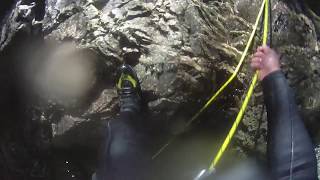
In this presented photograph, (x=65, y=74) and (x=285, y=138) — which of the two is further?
(x=65, y=74)

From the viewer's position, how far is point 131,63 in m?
2.68

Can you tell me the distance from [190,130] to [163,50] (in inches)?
24.3

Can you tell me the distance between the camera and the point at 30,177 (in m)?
3.12

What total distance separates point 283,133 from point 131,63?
3.72 ft

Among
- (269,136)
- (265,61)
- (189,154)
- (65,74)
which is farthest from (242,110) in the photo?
(65,74)

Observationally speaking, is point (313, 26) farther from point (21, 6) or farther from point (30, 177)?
point (30, 177)

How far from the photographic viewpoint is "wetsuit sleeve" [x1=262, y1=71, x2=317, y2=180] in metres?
2.40

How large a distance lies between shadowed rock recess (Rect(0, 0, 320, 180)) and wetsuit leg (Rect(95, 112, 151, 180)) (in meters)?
0.18

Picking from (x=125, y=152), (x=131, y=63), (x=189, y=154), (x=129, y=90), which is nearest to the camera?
(x=125, y=152)

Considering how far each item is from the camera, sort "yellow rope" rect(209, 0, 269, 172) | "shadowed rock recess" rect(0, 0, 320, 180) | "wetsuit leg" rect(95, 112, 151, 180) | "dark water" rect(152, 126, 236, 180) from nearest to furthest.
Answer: "wetsuit leg" rect(95, 112, 151, 180), "yellow rope" rect(209, 0, 269, 172), "shadowed rock recess" rect(0, 0, 320, 180), "dark water" rect(152, 126, 236, 180)

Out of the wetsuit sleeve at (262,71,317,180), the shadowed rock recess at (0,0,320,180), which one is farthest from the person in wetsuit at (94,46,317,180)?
the shadowed rock recess at (0,0,320,180)

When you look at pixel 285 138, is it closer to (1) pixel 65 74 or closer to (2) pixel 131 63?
(2) pixel 131 63

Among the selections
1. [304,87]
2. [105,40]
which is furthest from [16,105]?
[304,87]

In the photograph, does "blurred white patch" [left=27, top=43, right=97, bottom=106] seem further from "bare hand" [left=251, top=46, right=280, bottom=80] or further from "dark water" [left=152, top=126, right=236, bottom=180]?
"bare hand" [left=251, top=46, right=280, bottom=80]
